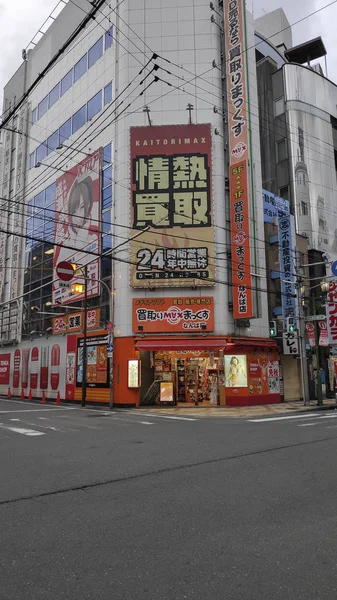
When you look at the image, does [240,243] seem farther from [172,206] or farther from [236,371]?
[236,371]

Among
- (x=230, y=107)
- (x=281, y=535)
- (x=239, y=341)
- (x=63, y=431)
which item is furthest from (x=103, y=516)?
(x=230, y=107)

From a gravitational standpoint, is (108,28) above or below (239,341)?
above

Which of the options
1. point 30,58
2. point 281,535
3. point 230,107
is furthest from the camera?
point 30,58

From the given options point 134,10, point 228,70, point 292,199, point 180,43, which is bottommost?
point 292,199

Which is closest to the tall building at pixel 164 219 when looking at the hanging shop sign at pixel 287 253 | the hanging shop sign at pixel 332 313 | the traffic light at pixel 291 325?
the hanging shop sign at pixel 287 253

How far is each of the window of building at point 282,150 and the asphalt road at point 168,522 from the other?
94.6 feet

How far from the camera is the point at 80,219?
91.7 ft

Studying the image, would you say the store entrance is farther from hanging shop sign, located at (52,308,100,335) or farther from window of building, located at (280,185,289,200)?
window of building, located at (280,185,289,200)

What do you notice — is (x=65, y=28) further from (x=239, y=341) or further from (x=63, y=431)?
(x=63, y=431)

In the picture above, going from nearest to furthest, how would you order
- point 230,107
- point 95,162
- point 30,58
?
point 230,107 → point 95,162 → point 30,58

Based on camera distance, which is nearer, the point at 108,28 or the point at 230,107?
the point at 230,107

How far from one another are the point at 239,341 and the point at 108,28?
70.7 feet

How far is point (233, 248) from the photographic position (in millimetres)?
23625

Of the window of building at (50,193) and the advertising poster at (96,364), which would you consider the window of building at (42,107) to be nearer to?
the window of building at (50,193)
